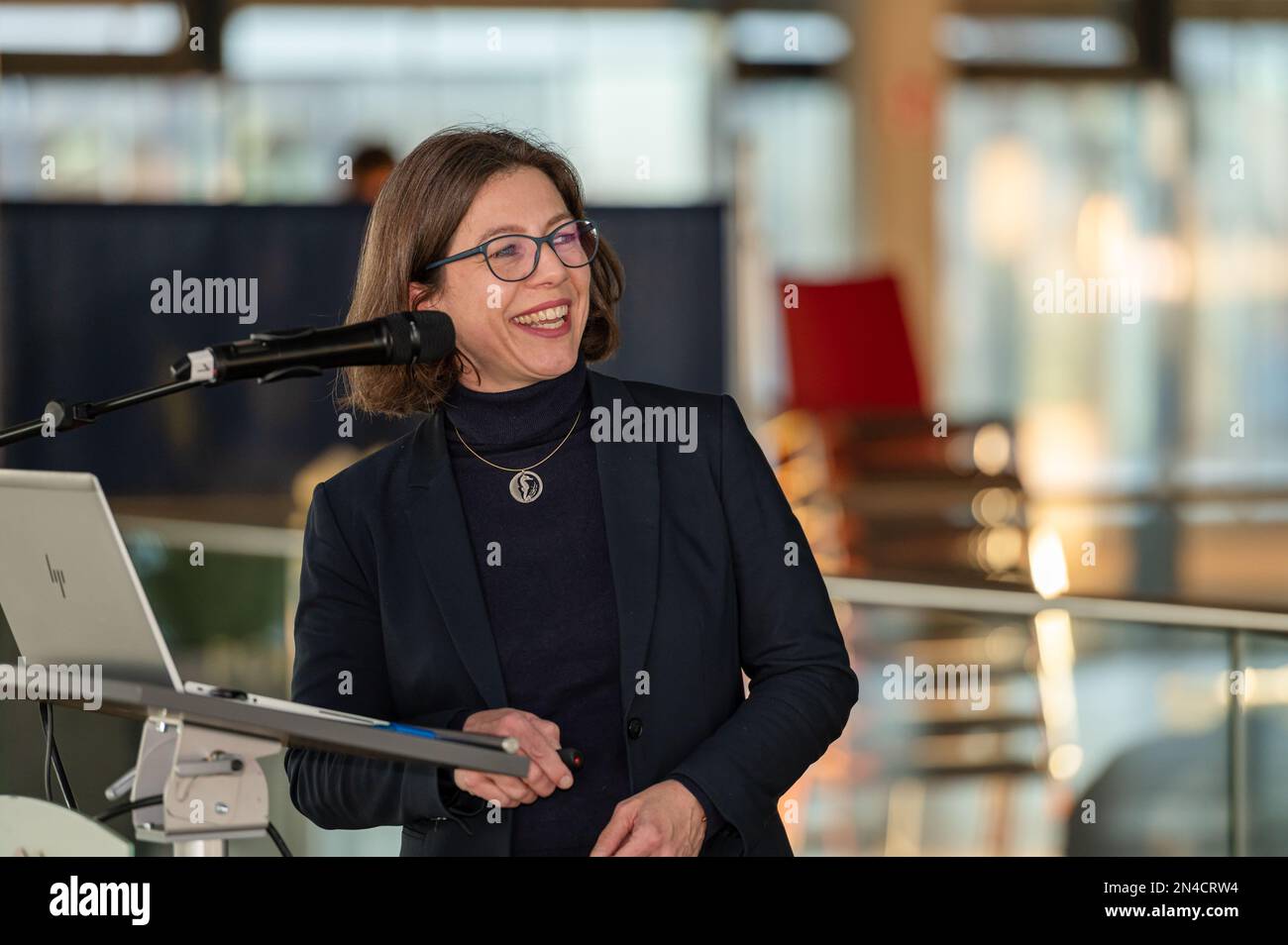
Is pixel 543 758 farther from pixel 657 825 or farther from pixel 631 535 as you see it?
pixel 631 535

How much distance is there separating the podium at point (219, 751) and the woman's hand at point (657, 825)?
0.90ft

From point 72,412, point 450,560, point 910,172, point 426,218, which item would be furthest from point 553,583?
point 910,172

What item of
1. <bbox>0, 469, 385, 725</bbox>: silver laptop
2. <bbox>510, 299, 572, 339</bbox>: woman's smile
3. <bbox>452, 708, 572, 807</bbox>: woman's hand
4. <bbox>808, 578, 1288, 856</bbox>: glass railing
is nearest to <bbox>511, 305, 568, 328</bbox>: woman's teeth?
<bbox>510, 299, 572, 339</bbox>: woman's smile

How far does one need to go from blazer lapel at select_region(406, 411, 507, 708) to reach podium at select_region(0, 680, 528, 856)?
340mm

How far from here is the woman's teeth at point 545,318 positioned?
1604 mm

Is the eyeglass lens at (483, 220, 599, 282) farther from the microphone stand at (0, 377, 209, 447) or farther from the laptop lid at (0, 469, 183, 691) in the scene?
the laptop lid at (0, 469, 183, 691)

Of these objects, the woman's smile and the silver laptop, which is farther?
the woman's smile

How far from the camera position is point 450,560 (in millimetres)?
1572

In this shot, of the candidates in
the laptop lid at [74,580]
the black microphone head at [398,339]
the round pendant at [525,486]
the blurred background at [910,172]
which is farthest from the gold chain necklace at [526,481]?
the blurred background at [910,172]

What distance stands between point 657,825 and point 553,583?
29cm

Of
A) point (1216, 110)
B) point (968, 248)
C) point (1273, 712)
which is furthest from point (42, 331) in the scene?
point (1216, 110)

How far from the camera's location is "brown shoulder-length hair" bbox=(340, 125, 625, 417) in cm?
161

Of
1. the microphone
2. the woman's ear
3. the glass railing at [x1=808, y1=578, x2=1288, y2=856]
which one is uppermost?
the woman's ear

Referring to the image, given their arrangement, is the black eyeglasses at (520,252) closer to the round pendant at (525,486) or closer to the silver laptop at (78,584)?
the round pendant at (525,486)
